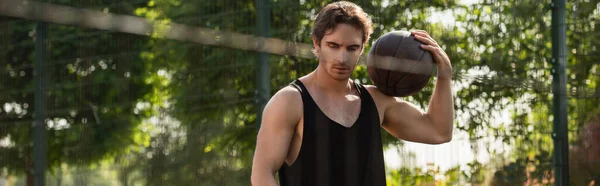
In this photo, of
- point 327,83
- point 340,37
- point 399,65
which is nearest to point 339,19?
point 340,37

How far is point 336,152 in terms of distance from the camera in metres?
3.44

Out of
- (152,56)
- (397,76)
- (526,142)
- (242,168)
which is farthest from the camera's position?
(152,56)

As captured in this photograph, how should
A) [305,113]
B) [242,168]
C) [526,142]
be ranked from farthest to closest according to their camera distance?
[242,168], [526,142], [305,113]

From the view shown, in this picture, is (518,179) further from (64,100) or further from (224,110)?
(64,100)

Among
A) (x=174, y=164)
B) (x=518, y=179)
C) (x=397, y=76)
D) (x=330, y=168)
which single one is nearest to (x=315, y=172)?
(x=330, y=168)

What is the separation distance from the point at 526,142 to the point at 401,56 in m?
1.91

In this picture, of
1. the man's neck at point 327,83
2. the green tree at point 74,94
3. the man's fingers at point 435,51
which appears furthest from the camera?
the green tree at point 74,94

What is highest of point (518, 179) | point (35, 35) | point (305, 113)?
point (35, 35)

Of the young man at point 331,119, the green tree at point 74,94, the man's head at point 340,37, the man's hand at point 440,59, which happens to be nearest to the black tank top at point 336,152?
the young man at point 331,119

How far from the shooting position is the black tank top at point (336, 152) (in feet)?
11.1

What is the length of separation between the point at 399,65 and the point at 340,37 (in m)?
0.39

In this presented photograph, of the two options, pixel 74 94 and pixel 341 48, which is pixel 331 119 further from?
pixel 74 94

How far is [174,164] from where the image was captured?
237 inches

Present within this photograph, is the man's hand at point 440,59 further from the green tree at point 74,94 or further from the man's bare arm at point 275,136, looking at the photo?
the green tree at point 74,94
